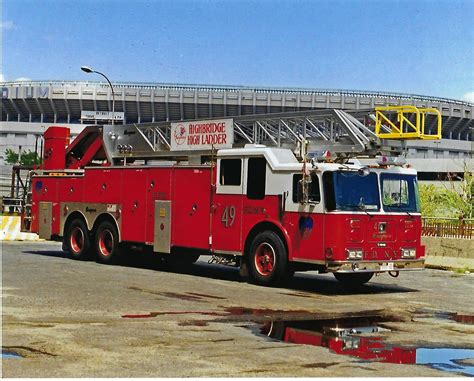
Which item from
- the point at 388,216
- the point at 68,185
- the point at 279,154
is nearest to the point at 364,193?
the point at 388,216

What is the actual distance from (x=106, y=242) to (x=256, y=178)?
5903 mm

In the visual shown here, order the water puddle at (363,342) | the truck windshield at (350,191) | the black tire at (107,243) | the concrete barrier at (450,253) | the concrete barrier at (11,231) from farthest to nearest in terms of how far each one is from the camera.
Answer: the concrete barrier at (11,231) → the concrete barrier at (450,253) → the black tire at (107,243) → the truck windshield at (350,191) → the water puddle at (363,342)

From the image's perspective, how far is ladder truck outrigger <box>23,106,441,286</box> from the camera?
15141mm

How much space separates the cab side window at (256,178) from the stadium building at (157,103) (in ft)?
278

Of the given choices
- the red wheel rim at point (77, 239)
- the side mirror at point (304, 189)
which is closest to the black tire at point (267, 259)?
the side mirror at point (304, 189)

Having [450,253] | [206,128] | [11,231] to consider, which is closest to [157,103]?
[11,231]

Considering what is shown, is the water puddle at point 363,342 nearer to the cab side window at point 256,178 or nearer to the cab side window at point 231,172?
the cab side window at point 256,178

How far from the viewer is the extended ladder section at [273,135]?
15.7 meters

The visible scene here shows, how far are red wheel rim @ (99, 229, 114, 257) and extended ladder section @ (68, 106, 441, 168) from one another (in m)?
2.16

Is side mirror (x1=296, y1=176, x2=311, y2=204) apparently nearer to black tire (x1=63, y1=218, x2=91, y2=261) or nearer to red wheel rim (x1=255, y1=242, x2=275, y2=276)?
red wheel rim (x1=255, y1=242, x2=275, y2=276)

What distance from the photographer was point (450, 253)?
23656mm

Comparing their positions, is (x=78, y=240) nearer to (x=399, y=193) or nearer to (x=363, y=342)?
(x=399, y=193)

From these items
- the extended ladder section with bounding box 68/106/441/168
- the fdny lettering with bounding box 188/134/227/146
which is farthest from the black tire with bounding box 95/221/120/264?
the fdny lettering with bounding box 188/134/227/146

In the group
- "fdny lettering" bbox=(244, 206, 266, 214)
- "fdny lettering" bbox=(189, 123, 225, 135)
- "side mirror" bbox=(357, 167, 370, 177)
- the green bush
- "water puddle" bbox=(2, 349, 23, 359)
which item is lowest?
"water puddle" bbox=(2, 349, 23, 359)
